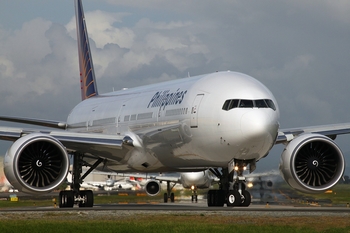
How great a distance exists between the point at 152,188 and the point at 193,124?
27987mm

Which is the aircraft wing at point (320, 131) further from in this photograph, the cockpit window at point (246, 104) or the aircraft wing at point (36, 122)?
the aircraft wing at point (36, 122)

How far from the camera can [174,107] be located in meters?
27.9

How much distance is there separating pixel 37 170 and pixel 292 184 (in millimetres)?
8172

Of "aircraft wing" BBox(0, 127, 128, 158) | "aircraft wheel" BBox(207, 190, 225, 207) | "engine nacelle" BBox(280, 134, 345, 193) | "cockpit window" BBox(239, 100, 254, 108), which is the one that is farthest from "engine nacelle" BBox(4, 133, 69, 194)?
"engine nacelle" BBox(280, 134, 345, 193)

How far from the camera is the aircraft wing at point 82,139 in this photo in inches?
1111

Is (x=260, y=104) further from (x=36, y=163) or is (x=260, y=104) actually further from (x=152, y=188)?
(x=152, y=188)

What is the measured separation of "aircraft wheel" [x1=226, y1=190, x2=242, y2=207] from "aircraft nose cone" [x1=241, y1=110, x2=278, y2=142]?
2470 mm

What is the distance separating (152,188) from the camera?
5400 cm

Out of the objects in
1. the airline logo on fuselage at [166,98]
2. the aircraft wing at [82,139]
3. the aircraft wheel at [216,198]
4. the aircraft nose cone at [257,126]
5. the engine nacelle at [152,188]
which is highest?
the airline logo on fuselage at [166,98]

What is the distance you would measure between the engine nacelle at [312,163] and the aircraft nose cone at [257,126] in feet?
5.62

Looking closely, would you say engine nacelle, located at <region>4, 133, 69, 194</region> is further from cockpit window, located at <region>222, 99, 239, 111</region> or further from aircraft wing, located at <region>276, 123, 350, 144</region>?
aircraft wing, located at <region>276, 123, 350, 144</region>

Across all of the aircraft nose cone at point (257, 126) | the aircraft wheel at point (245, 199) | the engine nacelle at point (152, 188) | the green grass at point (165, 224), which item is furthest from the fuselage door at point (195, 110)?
the engine nacelle at point (152, 188)

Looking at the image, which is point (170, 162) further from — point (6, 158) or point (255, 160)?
point (6, 158)

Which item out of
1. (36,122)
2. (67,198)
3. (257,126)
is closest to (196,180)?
(36,122)
